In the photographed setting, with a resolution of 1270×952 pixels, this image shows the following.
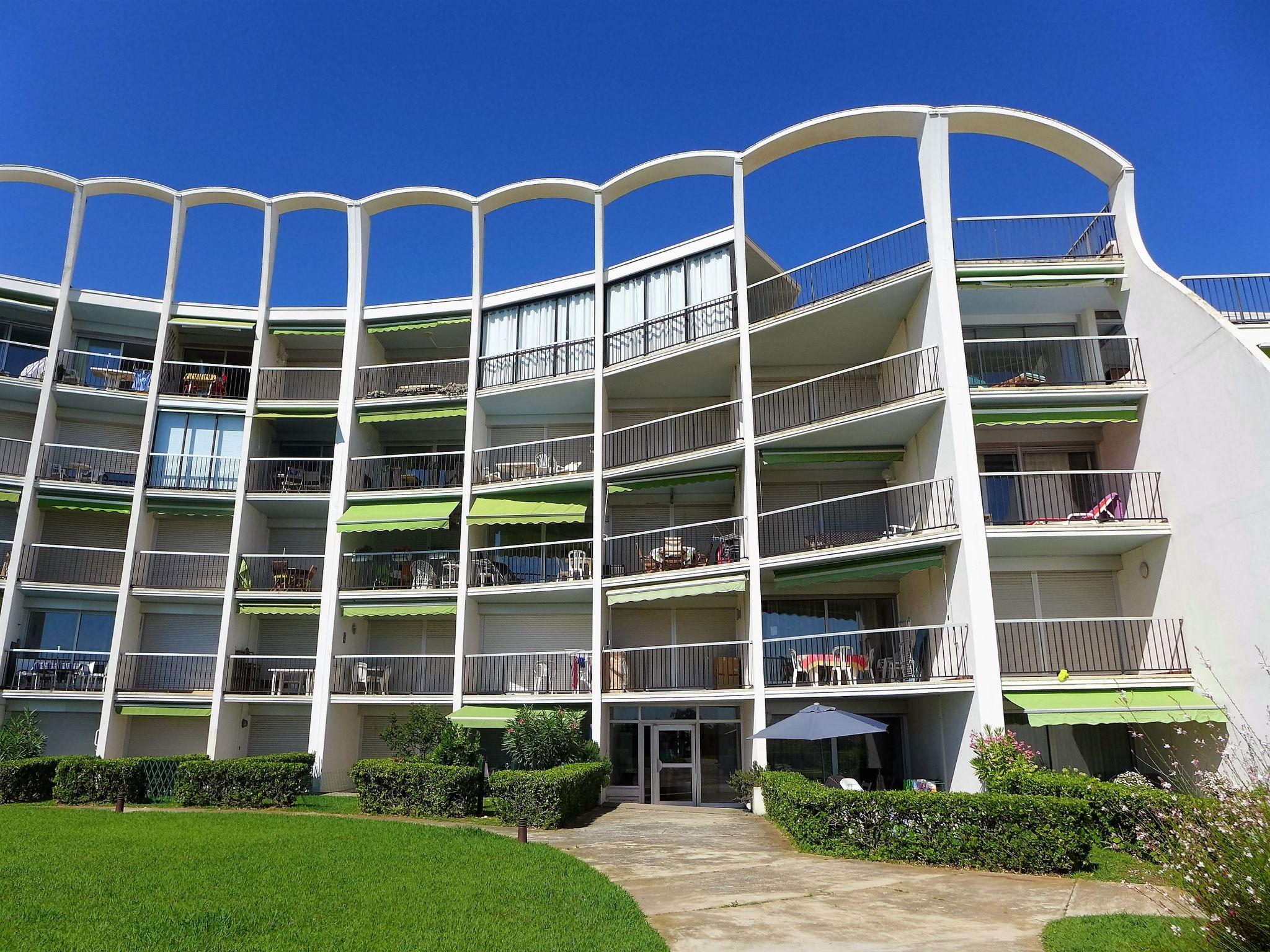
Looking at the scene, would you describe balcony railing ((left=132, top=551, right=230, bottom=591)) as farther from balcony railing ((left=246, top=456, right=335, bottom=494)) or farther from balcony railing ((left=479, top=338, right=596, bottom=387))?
balcony railing ((left=479, top=338, right=596, bottom=387))

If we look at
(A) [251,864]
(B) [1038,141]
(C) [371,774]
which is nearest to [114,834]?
(A) [251,864]

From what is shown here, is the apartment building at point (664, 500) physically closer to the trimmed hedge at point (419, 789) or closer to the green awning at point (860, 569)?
the green awning at point (860, 569)

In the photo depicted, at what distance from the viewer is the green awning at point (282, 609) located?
84.0ft

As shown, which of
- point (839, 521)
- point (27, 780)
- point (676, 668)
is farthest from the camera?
point (839, 521)

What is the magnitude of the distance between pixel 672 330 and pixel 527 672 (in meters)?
10.1

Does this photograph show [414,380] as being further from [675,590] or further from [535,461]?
[675,590]

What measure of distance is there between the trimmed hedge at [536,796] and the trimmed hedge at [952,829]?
4705 millimetres

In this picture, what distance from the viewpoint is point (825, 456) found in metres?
21.8

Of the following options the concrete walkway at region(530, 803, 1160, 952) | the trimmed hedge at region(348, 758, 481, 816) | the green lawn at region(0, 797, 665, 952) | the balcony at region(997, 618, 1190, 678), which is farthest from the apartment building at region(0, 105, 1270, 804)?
the green lawn at region(0, 797, 665, 952)

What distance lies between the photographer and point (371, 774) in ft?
61.4

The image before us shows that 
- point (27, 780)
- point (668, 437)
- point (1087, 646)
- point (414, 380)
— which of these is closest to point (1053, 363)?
point (1087, 646)

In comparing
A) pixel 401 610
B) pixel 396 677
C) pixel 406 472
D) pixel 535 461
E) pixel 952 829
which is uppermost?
pixel 535 461

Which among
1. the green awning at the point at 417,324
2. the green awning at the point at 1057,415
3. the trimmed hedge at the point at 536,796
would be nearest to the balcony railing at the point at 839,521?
the green awning at the point at 1057,415

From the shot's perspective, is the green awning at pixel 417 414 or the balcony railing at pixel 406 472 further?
the balcony railing at pixel 406 472
